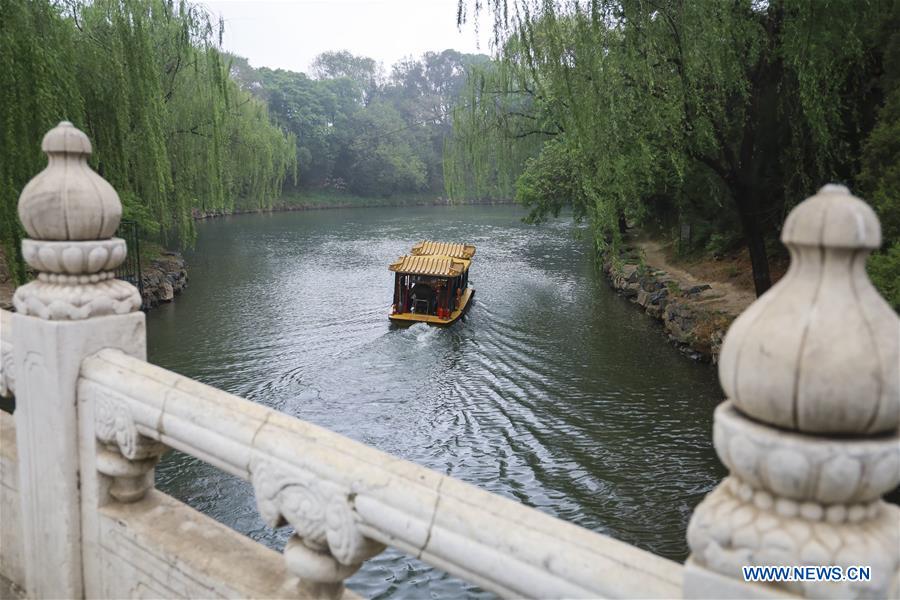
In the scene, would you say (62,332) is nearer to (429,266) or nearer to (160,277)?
(429,266)

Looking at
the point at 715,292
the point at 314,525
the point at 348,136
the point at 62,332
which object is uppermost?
the point at 348,136

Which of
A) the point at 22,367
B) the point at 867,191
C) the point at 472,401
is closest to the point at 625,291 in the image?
the point at 472,401

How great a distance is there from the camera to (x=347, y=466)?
153 centimetres

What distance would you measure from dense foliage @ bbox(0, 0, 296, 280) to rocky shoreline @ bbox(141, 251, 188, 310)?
2.83 feet

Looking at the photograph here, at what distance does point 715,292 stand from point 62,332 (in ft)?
37.4

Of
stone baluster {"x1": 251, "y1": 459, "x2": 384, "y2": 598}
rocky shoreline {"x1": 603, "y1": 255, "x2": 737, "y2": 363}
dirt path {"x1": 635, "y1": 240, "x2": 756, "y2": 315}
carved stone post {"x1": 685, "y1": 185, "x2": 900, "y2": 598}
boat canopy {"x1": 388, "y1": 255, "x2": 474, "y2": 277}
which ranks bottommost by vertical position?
rocky shoreline {"x1": 603, "y1": 255, "x2": 737, "y2": 363}

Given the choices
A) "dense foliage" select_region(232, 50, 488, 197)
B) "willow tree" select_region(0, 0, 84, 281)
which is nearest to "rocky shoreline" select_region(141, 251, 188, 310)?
"willow tree" select_region(0, 0, 84, 281)

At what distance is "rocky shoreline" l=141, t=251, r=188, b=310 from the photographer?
1309 centimetres

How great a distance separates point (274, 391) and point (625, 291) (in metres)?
8.57

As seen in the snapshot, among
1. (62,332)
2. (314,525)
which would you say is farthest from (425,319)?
(314,525)

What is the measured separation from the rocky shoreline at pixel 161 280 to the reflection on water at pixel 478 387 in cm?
32

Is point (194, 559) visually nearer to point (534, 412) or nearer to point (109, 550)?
point (109, 550)

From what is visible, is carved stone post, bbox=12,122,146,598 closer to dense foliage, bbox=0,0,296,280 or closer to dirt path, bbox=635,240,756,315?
dense foliage, bbox=0,0,296,280

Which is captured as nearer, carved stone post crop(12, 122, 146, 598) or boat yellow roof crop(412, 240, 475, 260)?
carved stone post crop(12, 122, 146, 598)
